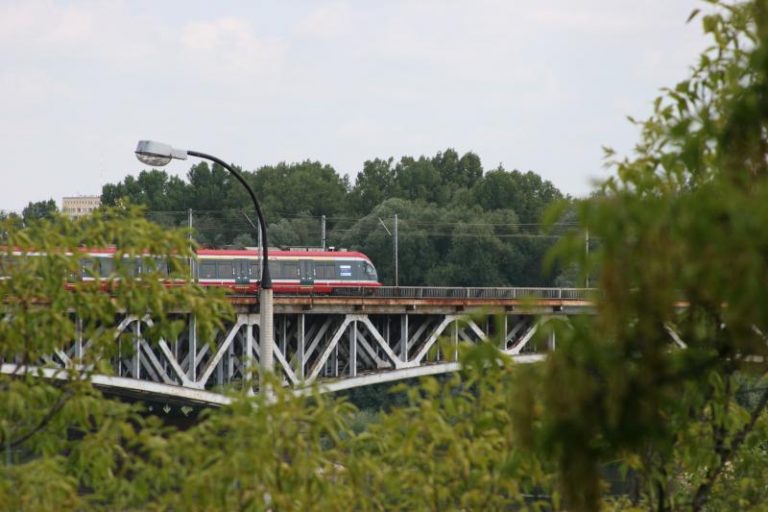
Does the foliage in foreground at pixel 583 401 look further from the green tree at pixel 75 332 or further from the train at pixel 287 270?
the train at pixel 287 270

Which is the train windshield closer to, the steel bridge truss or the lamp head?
the steel bridge truss

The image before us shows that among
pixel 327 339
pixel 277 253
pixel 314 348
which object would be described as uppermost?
pixel 277 253

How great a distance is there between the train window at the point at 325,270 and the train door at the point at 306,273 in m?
0.27

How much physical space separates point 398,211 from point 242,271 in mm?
41555

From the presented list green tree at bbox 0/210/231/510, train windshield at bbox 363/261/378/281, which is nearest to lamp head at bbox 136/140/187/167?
green tree at bbox 0/210/231/510

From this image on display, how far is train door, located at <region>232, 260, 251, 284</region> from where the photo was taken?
55.8 metres

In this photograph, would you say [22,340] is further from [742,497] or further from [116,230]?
[742,497]

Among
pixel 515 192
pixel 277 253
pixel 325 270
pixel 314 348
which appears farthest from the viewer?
pixel 515 192

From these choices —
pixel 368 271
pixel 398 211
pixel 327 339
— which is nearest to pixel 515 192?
pixel 398 211

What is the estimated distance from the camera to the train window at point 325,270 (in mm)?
57562

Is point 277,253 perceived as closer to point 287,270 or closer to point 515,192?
point 287,270

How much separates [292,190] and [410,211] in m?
16.6

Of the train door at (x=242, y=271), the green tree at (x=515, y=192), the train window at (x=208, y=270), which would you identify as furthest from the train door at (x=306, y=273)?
the green tree at (x=515, y=192)

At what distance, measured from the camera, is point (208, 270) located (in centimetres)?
5612
